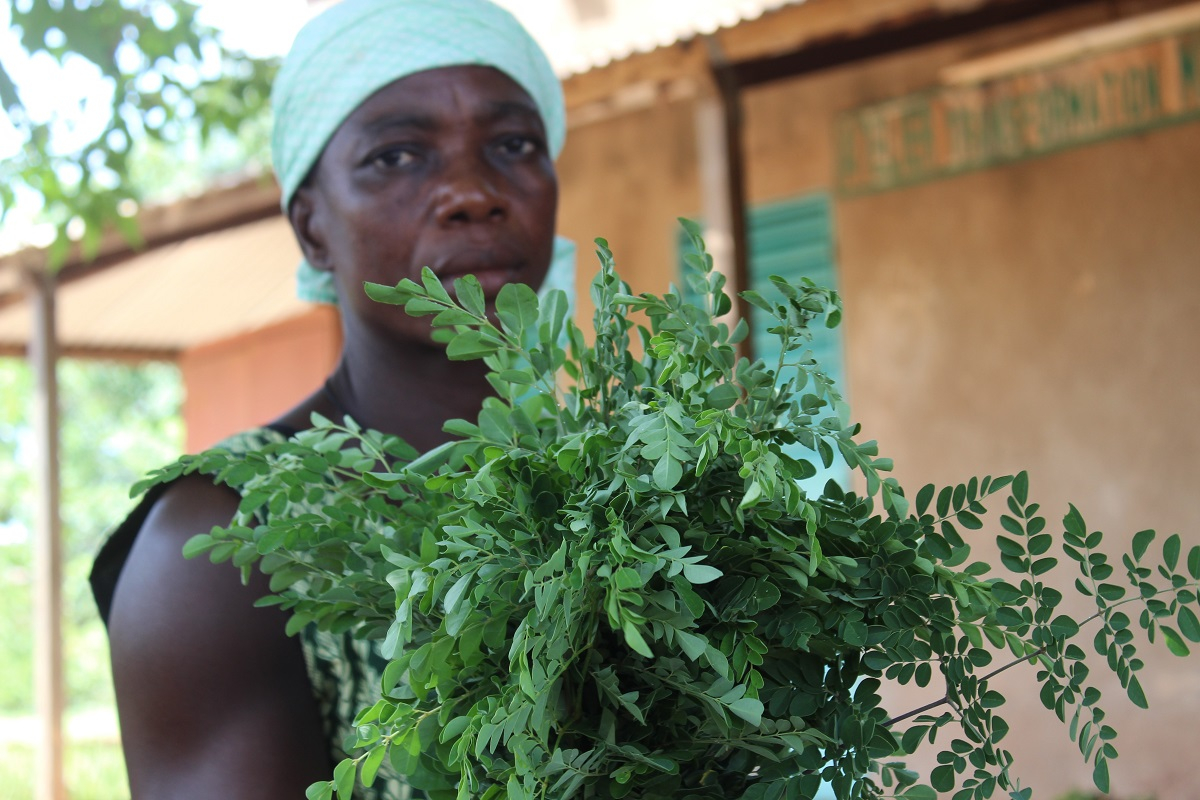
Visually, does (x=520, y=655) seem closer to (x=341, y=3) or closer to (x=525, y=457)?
(x=525, y=457)

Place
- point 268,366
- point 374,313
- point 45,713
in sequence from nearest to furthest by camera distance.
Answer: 1. point 374,313
2. point 45,713
3. point 268,366

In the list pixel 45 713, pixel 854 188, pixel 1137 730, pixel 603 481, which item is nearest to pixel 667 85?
pixel 854 188

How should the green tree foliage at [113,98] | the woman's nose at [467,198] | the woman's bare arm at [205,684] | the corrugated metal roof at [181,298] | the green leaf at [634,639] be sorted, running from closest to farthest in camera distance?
the green leaf at [634,639]
the woman's bare arm at [205,684]
the woman's nose at [467,198]
the green tree foliage at [113,98]
the corrugated metal roof at [181,298]

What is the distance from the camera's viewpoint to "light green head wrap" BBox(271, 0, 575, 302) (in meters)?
1.48

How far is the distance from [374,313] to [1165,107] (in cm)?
415

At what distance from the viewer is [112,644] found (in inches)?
50.3

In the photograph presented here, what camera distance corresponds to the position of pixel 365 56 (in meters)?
1.48

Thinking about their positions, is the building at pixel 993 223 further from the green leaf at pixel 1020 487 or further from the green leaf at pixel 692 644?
the green leaf at pixel 692 644

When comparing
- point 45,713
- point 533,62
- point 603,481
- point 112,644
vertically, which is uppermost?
point 533,62

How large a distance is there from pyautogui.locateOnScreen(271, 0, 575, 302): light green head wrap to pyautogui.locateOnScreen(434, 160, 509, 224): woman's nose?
0.41ft

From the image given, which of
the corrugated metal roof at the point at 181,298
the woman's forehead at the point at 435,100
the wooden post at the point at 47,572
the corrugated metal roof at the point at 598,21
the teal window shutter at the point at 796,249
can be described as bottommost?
the wooden post at the point at 47,572

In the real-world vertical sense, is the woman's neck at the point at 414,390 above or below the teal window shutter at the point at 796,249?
below

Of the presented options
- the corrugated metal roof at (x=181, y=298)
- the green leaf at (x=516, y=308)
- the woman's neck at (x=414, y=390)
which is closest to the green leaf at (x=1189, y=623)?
the green leaf at (x=516, y=308)

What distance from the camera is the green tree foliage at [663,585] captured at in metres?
0.78
